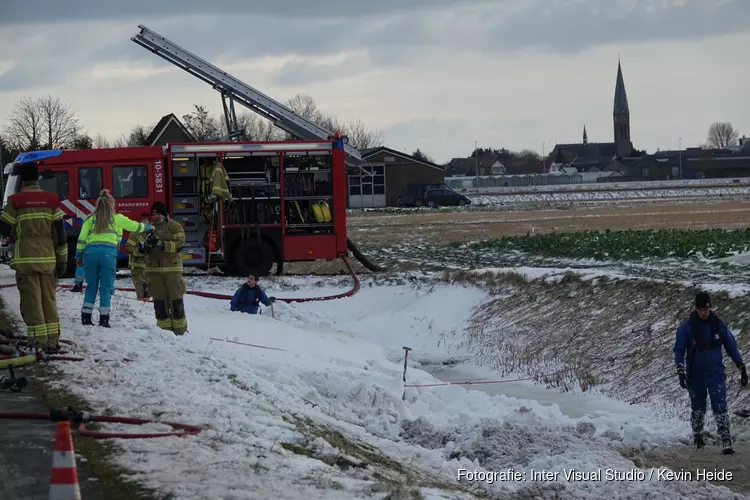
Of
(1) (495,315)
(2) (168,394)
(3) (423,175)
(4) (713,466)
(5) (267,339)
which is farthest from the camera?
(3) (423,175)

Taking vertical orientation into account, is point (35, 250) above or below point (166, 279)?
above

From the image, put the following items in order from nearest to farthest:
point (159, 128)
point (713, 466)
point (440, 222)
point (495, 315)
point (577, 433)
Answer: point (713, 466), point (577, 433), point (495, 315), point (159, 128), point (440, 222)

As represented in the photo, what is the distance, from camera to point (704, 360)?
1076cm

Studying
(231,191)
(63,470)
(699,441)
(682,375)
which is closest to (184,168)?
(231,191)

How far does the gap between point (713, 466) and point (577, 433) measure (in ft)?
4.45

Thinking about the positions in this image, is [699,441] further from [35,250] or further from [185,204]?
[185,204]

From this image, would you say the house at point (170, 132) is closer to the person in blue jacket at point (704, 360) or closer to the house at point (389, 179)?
the house at point (389, 179)

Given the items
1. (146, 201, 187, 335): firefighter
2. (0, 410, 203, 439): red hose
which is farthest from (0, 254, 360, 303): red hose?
(0, 410, 203, 439): red hose

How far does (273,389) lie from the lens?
10.7 metres

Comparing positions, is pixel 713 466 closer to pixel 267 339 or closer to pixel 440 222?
pixel 267 339

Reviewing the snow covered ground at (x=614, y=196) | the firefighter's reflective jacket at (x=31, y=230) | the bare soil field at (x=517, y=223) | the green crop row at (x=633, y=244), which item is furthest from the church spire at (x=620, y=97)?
the firefighter's reflective jacket at (x=31, y=230)

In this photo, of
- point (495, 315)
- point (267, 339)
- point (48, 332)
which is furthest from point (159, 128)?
point (48, 332)

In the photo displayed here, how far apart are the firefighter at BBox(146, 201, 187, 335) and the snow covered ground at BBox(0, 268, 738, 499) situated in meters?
0.30

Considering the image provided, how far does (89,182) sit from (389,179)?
155ft
